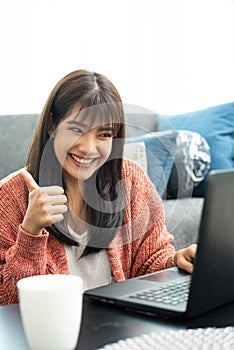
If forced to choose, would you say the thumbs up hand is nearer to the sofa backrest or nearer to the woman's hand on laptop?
the woman's hand on laptop

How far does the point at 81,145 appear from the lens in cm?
136

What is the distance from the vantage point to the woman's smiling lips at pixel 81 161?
1.37 metres

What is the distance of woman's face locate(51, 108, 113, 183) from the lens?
1.35 m

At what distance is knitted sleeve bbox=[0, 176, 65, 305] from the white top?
0.20 feet

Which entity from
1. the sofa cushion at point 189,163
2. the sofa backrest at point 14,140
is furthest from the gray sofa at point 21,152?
the sofa cushion at point 189,163

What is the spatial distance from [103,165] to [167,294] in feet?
1.60

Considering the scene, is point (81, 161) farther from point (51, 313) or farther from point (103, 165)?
point (51, 313)

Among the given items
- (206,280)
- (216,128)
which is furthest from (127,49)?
(206,280)

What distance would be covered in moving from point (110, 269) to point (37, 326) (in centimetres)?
67

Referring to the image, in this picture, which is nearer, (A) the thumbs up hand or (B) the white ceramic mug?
(B) the white ceramic mug

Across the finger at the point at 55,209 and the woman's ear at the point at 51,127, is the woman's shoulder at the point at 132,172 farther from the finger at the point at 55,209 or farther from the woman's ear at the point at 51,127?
the finger at the point at 55,209

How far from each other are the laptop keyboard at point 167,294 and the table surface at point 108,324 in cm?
4

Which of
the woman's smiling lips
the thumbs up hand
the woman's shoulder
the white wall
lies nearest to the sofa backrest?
the white wall

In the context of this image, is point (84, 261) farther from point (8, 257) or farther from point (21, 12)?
point (21, 12)
